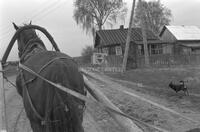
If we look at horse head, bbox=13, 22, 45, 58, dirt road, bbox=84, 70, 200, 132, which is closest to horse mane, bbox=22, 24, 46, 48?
horse head, bbox=13, 22, 45, 58

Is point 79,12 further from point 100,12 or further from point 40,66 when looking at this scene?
point 40,66

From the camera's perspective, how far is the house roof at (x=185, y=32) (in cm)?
5294

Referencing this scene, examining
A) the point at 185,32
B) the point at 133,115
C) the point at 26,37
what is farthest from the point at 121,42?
the point at 26,37

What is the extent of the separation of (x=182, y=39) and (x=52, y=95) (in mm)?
50221

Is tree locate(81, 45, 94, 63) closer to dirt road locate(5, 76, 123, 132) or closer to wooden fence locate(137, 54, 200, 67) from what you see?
wooden fence locate(137, 54, 200, 67)

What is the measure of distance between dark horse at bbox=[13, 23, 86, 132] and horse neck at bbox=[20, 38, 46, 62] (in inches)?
17.0

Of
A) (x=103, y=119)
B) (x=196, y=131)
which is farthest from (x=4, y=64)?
(x=103, y=119)

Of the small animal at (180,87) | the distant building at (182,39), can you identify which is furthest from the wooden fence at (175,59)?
the small animal at (180,87)

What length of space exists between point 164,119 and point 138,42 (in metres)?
35.3

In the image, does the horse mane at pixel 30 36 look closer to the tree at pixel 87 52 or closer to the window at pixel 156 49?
the window at pixel 156 49

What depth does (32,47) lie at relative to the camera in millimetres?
4934

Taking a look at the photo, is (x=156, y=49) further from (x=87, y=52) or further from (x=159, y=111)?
(x=159, y=111)

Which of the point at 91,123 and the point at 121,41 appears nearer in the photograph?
the point at 91,123

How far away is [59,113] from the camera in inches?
144
